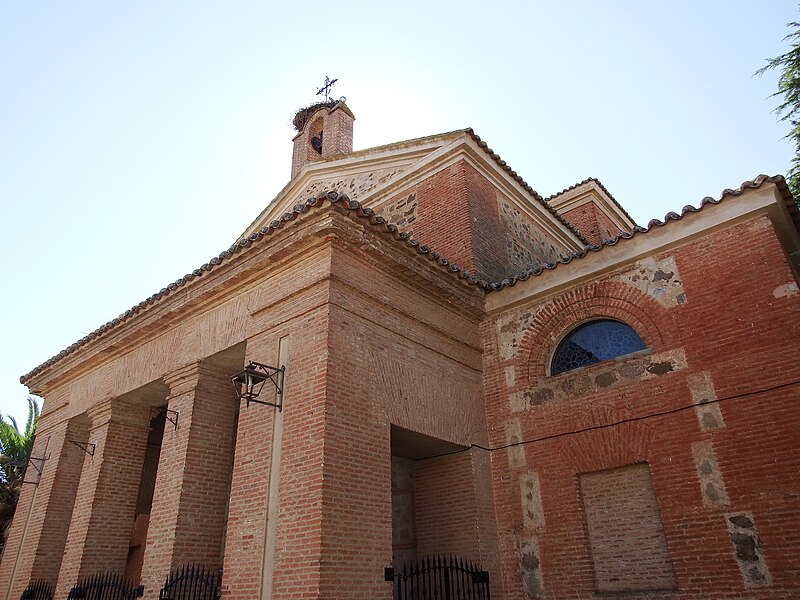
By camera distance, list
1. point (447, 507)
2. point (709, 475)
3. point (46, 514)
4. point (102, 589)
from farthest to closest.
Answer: point (46, 514), point (102, 589), point (447, 507), point (709, 475)

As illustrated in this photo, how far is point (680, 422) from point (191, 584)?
5857 mm

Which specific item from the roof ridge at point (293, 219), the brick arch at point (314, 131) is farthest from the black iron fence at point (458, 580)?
the brick arch at point (314, 131)

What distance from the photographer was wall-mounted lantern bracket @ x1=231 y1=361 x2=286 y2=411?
21.0ft

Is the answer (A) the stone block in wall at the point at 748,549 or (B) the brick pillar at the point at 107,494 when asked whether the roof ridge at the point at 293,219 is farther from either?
(A) the stone block in wall at the point at 748,549

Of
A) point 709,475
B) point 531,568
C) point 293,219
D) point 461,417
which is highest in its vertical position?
point 293,219

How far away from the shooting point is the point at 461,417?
24.9 feet

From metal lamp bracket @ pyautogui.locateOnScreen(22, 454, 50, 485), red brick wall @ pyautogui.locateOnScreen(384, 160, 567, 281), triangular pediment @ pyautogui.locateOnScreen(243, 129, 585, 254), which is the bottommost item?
metal lamp bracket @ pyautogui.locateOnScreen(22, 454, 50, 485)

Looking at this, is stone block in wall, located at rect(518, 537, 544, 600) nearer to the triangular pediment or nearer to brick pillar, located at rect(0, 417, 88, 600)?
the triangular pediment

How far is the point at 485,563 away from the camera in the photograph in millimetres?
6914

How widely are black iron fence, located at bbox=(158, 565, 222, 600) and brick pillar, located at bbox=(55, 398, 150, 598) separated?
2.36 m

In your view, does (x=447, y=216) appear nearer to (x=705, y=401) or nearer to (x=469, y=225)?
(x=469, y=225)

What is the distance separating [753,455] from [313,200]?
208 inches

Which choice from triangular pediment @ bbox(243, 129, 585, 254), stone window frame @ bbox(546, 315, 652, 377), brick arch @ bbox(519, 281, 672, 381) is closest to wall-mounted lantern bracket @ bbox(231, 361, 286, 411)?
brick arch @ bbox(519, 281, 672, 381)

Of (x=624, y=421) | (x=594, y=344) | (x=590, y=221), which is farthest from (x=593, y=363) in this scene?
(x=590, y=221)
